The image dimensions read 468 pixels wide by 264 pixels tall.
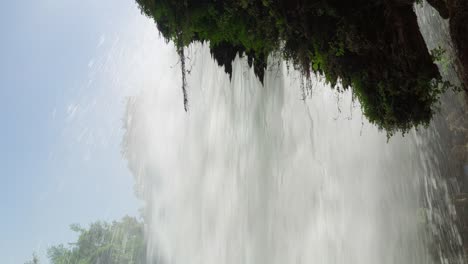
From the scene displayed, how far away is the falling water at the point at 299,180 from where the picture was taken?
12.4m

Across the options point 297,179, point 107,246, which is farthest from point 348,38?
point 107,246

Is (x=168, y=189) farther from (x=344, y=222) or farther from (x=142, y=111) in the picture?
(x=344, y=222)

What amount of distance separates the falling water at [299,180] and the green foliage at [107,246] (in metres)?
19.9

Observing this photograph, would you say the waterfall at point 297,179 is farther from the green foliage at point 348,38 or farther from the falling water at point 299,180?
the green foliage at point 348,38

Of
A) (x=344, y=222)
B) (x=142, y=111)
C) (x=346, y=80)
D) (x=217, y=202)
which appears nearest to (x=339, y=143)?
(x=344, y=222)

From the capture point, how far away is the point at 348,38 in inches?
240

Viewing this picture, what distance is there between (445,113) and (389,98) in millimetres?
8503

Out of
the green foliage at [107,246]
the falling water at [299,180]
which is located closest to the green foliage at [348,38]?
the falling water at [299,180]

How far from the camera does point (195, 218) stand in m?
19.5

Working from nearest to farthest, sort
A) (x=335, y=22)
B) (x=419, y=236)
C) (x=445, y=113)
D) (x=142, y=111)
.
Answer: (x=335, y=22) → (x=419, y=236) → (x=445, y=113) → (x=142, y=111)

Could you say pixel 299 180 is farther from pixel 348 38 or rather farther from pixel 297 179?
pixel 348 38

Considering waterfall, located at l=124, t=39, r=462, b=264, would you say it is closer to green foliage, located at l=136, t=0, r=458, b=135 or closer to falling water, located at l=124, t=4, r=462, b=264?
falling water, located at l=124, t=4, r=462, b=264

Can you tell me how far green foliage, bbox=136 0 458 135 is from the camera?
5797 mm

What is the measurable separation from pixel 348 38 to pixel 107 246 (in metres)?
36.8
